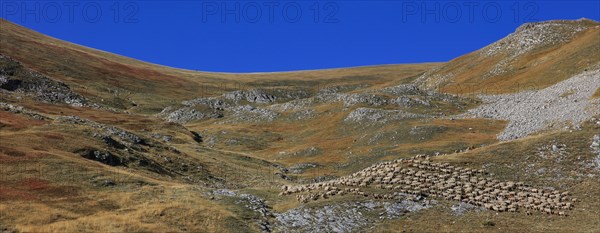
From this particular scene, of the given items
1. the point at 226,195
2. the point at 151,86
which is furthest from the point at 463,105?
the point at 151,86

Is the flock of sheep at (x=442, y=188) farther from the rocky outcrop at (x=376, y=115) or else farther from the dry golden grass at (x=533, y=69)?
the dry golden grass at (x=533, y=69)

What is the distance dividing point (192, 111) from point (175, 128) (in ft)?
109

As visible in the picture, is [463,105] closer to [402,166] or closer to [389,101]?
[389,101]

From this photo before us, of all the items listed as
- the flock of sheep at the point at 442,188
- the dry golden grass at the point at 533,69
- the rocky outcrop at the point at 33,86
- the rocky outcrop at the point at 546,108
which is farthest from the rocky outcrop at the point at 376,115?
the rocky outcrop at the point at 33,86

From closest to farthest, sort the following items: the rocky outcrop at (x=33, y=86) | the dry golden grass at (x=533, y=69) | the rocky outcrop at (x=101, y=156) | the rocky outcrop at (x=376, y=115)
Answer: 1. the rocky outcrop at (x=101, y=156)
2. the rocky outcrop at (x=376, y=115)
3. the rocky outcrop at (x=33, y=86)
4. the dry golden grass at (x=533, y=69)

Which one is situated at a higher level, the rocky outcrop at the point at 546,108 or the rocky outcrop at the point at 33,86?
the rocky outcrop at the point at 33,86

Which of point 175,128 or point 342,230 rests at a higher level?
point 175,128

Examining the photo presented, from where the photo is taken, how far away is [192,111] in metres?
137

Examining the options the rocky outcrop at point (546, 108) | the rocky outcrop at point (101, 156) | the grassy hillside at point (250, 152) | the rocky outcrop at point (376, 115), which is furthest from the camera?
the rocky outcrop at point (376, 115)

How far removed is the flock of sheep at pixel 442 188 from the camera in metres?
40.6

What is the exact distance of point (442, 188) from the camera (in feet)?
143

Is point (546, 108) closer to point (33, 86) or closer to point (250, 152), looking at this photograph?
point (250, 152)

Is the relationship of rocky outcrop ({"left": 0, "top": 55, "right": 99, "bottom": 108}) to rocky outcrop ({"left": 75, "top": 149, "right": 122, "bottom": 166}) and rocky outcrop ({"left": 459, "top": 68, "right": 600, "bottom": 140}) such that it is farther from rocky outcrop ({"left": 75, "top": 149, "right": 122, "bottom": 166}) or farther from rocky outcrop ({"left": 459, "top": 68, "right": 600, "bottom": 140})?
rocky outcrop ({"left": 459, "top": 68, "right": 600, "bottom": 140})

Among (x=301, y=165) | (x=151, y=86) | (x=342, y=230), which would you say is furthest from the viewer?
(x=151, y=86)
